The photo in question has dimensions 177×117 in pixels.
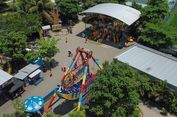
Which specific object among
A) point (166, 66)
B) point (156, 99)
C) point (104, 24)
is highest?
point (104, 24)

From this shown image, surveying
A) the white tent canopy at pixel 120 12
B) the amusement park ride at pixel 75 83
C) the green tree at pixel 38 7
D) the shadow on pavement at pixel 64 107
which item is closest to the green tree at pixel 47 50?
the amusement park ride at pixel 75 83

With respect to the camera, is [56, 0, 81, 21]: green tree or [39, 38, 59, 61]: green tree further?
[56, 0, 81, 21]: green tree

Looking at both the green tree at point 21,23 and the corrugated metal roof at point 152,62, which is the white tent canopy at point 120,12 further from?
the green tree at point 21,23

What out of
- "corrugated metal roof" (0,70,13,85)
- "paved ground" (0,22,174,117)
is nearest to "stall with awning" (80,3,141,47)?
"paved ground" (0,22,174,117)

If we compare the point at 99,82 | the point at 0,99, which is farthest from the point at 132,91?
the point at 0,99

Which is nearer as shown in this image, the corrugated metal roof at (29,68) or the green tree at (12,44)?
the corrugated metal roof at (29,68)

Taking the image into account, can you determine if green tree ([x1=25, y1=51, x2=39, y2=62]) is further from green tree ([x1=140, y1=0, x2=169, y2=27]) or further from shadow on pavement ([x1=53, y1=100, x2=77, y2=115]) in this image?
green tree ([x1=140, y1=0, x2=169, y2=27])

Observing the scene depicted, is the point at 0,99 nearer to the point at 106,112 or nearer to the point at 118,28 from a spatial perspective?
the point at 106,112

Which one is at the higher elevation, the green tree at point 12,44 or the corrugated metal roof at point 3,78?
the green tree at point 12,44
